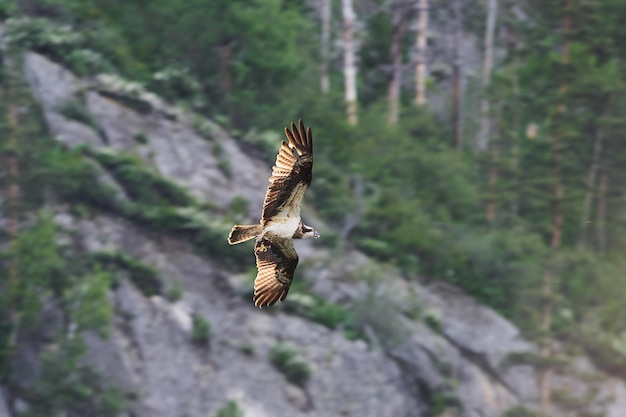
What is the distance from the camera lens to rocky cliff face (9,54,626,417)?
1005 inches

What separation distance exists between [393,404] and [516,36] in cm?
1951

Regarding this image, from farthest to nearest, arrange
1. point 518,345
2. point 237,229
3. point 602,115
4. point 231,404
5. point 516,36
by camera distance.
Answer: point 516,36 < point 602,115 < point 518,345 < point 231,404 < point 237,229

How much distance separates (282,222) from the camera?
11.8 meters

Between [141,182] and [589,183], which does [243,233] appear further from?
[589,183]

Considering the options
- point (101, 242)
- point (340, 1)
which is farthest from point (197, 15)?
point (101, 242)

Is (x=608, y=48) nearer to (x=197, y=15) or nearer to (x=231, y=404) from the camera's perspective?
(x=197, y=15)

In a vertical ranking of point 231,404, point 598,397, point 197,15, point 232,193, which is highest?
point 197,15

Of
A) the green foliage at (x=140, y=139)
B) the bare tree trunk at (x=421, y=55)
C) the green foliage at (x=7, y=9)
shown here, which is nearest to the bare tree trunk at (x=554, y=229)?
the bare tree trunk at (x=421, y=55)

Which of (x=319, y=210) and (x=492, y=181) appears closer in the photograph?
(x=319, y=210)

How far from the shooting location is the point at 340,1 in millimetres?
43688

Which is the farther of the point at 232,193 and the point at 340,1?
the point at 340,1

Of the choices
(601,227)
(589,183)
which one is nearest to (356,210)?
(589,183)

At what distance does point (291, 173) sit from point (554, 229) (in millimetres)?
19246

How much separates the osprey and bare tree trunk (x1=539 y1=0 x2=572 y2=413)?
16.2 meters
